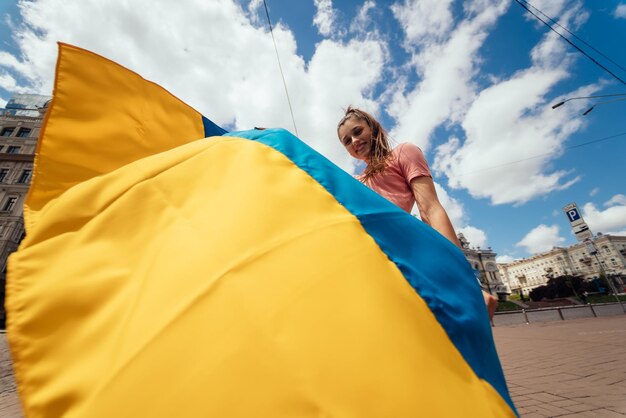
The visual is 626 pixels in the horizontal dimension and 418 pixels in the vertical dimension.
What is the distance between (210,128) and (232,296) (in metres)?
1.01

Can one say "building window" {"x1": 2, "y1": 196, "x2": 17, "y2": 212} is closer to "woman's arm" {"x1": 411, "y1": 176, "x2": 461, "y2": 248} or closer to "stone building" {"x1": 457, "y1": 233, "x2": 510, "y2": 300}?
"woman's arm" {"x1": 411, "y1": 176, "x2": 461, "y2": 248}

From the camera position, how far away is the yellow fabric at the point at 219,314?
52 cm

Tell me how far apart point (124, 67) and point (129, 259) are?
856 mm

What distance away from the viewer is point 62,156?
928mm

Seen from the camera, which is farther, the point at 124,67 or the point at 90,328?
the point at 124,67

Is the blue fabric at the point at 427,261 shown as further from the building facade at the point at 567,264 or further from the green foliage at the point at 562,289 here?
the building facade at the point at 567,264

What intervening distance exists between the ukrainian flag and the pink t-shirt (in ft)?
2.27

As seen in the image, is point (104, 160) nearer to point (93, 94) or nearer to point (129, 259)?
point (93, 94)

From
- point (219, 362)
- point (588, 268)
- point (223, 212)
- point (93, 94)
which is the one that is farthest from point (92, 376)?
point (588, 268)

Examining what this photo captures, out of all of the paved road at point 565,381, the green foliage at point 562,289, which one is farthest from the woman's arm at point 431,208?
the green foliage at point 562,289

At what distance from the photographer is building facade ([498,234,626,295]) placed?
71.2 m

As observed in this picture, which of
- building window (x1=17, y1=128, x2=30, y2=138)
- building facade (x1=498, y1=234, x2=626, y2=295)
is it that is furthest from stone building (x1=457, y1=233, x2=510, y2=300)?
building window (x1=17, y1=128, x2=30, y2=138)

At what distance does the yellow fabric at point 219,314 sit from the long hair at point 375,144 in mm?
982

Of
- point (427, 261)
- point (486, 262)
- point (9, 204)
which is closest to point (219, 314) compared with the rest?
point (427, 261)
